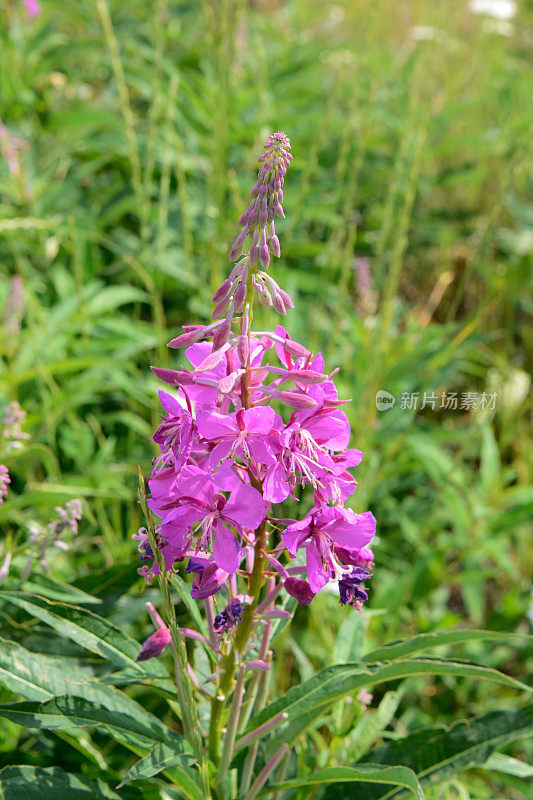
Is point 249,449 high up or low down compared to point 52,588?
up

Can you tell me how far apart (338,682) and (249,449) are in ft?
1.65

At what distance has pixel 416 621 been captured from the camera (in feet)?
7.46

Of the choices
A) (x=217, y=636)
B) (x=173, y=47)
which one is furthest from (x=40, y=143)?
(x=217, y=636)

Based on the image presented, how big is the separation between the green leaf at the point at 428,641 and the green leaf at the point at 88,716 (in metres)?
0.36

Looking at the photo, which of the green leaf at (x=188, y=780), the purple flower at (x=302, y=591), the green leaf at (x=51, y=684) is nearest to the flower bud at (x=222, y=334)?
the purple flower at (x=302, y=591)

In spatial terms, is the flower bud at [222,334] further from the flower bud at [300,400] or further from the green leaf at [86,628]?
the green leaf at [86,628]

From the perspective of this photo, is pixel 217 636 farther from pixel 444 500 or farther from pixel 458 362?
pixel 458 362

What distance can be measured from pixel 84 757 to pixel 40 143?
2.50 meters

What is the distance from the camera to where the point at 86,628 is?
123 cm

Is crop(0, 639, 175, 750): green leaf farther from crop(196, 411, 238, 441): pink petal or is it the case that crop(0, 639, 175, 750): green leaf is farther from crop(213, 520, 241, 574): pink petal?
crop(196, 411, 238, 441): pink petal

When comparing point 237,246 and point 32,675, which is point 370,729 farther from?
point 237,246

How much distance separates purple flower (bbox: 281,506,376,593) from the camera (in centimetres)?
98

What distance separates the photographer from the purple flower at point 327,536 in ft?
3.22

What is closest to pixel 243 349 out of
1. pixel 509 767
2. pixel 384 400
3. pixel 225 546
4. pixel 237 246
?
pixel 237 246
